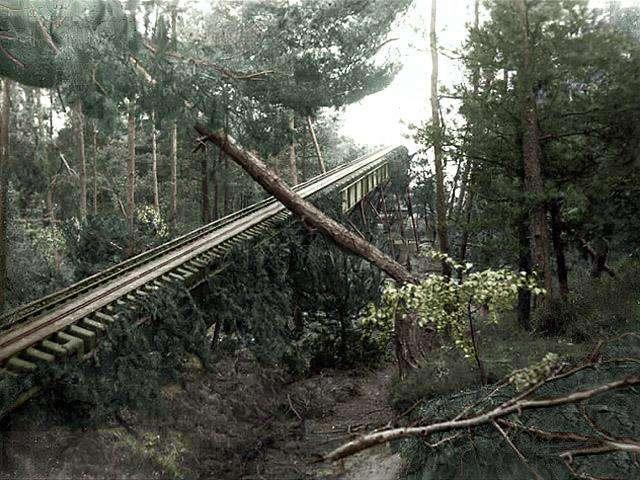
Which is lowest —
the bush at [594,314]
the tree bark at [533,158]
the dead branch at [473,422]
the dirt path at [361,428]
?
the dirt path at [361,428]

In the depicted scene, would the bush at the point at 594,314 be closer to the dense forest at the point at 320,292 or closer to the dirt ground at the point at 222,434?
the dense forest at the point at 320,292

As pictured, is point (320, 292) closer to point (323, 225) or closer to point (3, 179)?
point (323, 225)

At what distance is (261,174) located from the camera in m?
9.08

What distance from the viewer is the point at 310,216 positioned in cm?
951

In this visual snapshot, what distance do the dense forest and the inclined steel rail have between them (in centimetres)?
4

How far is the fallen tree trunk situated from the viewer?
881cm

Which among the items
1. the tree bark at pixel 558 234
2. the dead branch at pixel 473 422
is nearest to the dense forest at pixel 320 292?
the dead branch at pixel 473 422

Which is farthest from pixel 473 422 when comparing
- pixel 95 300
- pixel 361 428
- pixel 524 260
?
pixel 524 260

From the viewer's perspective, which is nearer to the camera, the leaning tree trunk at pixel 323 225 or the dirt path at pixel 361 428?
the dirt path at pixel 361 428

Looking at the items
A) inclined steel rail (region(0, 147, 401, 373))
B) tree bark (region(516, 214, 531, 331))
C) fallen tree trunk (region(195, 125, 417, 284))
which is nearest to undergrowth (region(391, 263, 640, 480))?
fallen tree trunk (region(195, 125, 417, 284))

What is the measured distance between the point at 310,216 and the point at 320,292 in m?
A: 1.75

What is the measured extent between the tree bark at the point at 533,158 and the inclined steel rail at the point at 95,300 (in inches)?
208

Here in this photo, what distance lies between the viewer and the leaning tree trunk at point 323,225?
331 inches

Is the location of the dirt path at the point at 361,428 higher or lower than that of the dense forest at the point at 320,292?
lower
